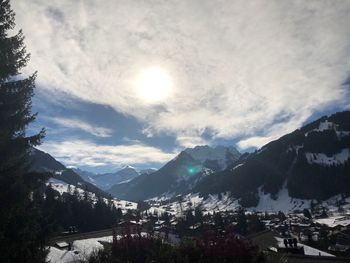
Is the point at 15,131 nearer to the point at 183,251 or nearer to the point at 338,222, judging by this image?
the point at 183,251

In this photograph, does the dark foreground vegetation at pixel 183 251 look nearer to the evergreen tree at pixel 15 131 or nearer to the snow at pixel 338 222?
the evergreen tree at pixel 15 131

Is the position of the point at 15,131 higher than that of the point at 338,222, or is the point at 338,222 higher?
the point at 15,131

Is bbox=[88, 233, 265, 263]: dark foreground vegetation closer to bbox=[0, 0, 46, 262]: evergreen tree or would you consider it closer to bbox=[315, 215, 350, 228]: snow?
bbox=[0, 0, 46, 262]: evergreen tree

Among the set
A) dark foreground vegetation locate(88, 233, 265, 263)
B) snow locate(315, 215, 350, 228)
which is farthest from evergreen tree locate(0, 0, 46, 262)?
snow locate(315, 215, 350, 228)

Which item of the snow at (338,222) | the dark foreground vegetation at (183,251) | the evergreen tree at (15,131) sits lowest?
the snow at (338,222)

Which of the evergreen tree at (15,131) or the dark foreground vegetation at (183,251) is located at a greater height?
the evergreen tree at (15,131)

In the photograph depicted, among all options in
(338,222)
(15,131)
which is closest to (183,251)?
(15,131)

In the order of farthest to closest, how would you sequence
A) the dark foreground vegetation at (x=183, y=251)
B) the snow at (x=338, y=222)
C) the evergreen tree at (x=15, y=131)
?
the snow at (x=338, y=222), the evergreen tree at (x=15, y=131), the dark foreground vegetation at (x=183, y=251)

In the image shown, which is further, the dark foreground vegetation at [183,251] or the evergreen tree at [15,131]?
the evergreen tree at [15,131]

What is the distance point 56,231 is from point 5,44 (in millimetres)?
11617

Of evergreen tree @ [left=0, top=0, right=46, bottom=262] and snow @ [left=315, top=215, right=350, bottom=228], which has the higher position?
evergreen tree @ [left=0, top=0, right=46, bottom=262]

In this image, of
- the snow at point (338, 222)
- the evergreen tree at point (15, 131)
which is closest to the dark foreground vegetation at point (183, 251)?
the evergreen tree at point (15, 131)

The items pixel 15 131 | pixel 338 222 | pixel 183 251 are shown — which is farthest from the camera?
pixel 338 222

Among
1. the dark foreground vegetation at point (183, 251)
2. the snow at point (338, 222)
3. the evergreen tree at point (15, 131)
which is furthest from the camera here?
the snow at point (338, 222)
